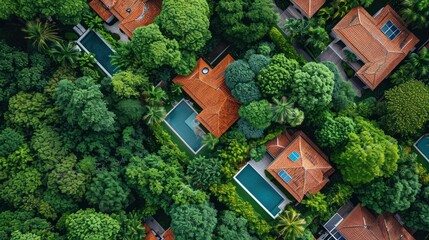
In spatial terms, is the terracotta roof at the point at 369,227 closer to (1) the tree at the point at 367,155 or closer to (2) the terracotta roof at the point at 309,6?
(1) the tree at the point at 367,155

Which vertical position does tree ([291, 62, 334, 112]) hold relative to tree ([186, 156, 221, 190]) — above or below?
above

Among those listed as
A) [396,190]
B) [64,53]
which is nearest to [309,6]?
[396,190]

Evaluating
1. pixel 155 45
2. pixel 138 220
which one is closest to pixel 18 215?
pixel 138 220

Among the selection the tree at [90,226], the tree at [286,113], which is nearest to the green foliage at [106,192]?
the tree at [90,226]

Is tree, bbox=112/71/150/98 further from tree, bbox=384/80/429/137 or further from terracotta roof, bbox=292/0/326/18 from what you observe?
tree, bbox=384/80/429/137

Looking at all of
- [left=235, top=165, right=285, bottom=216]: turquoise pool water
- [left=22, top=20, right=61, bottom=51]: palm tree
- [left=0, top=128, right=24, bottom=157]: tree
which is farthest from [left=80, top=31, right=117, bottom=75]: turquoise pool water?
[left=235, top=165, right=285, bottom=216]: turquoise pool water

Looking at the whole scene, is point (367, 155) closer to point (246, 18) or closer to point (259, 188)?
point (259, 188)

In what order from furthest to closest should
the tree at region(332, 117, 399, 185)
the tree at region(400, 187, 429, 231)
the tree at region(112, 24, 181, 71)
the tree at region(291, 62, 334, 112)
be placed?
the tree at region(400, 187, 429, 231)
the tree at region(112, 24, 181, 71)
the tree at region(291, 62, 334, 112)
the tree at region(332, 117, 399, 185)
